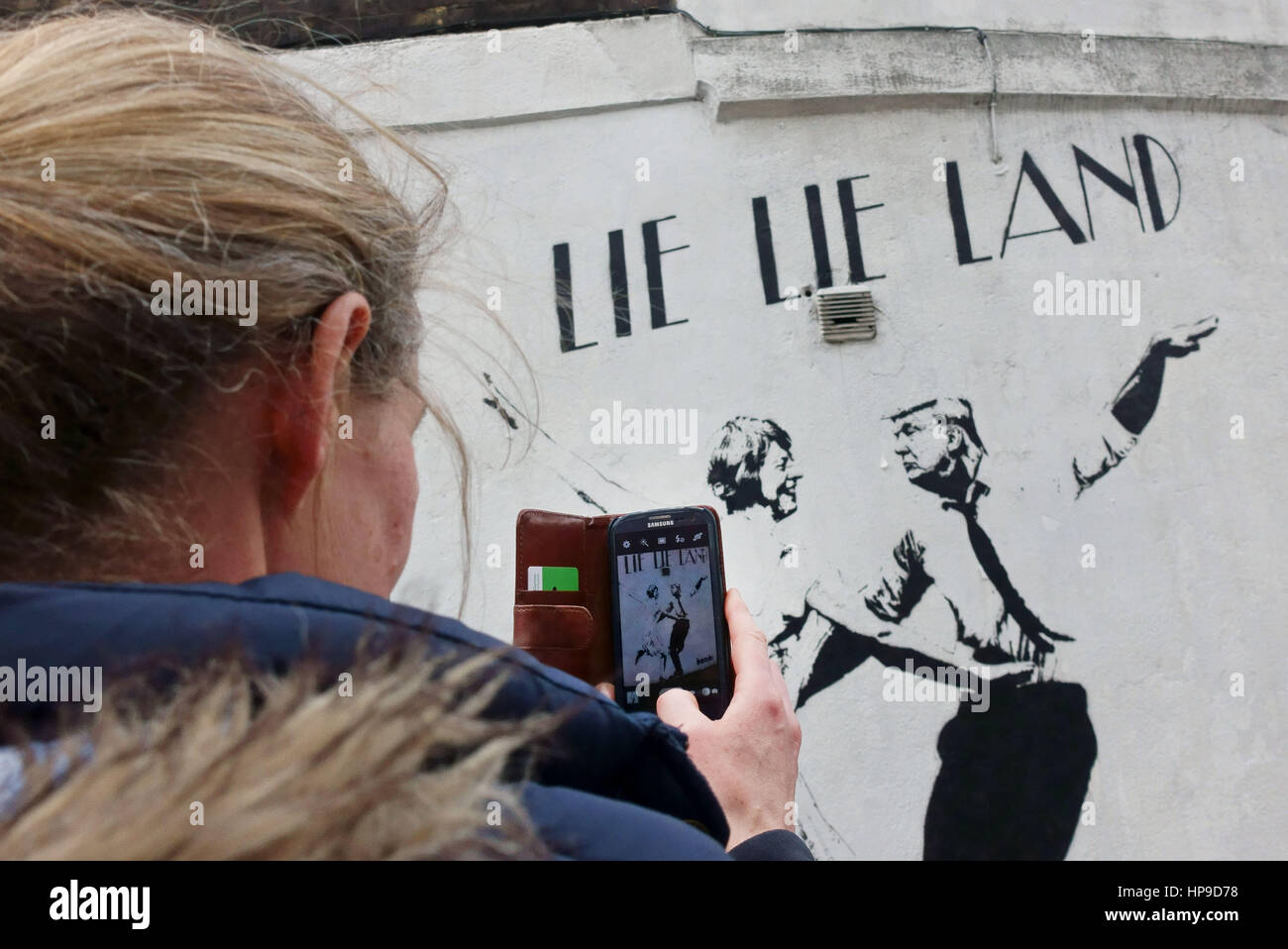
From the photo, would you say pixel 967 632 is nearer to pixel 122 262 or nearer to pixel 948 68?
pixel 948 68

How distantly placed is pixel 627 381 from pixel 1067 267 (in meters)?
1.33

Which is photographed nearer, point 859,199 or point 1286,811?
point 1286,811

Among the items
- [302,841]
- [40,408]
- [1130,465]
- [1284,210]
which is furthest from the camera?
[1284,210]

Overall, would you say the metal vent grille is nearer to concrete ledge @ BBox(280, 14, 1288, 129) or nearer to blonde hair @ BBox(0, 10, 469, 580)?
concrete ledge @ BBox(280, 14, 1288, 129)

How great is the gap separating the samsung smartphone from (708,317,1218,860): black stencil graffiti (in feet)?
3.57

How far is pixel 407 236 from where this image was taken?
0.93 metres

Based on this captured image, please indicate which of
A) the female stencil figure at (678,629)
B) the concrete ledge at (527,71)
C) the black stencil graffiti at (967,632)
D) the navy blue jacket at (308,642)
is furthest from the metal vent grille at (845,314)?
the navy blue jacket at (308,642)

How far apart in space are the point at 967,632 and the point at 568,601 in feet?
4.71

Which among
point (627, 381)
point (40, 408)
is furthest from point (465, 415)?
point (40, 408)

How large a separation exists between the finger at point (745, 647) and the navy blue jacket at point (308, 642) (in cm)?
62

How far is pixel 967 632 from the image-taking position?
99.4 inches

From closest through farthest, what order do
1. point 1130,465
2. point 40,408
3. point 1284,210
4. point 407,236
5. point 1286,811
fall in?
point 40,408 < point 407,236 < point 1286,811 < point 1130,465 < point 1284,210

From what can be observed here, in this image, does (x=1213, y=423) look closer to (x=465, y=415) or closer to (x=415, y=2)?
(x=465, y=415)
